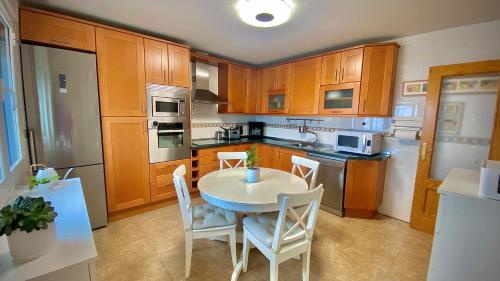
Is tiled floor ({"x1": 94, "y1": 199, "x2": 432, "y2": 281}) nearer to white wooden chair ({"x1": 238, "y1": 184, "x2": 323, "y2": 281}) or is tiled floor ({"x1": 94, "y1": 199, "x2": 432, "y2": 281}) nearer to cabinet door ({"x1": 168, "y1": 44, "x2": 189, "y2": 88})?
white wooden chair ({"x1": 238, "y1": 184, "x2": 323, "y2": 281})

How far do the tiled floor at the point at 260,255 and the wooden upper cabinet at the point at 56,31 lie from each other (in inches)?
80.5

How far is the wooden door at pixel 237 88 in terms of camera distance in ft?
12.4

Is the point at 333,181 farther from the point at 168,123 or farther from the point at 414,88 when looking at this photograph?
the point at 168,123

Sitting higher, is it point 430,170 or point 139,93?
point 139,93

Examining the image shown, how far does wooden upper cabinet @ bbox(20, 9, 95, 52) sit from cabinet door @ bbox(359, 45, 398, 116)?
3.25 meters

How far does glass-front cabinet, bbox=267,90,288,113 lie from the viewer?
12.2 feet

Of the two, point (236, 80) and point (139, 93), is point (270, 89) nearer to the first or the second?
point (236, 80)

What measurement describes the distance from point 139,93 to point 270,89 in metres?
2.24

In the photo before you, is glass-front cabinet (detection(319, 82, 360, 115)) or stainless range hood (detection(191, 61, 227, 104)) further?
stainless range hood (detection(191, 61, 227, 104))

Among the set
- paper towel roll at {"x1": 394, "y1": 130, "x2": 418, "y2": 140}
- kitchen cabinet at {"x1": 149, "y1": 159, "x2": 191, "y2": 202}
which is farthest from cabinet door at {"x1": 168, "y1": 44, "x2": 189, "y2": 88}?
paper towel roll at {"x1": 394, "y1": 130, "x2": 418, "y2": 140}

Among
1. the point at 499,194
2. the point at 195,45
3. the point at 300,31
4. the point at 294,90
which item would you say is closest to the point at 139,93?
the point at 195,45

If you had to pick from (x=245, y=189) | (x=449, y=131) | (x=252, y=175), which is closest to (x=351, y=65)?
(x=449, y=131)

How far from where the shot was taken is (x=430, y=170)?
2502 mm

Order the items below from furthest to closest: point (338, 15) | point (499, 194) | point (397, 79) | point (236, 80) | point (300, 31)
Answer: point (236, 80)
point (397, 79)
point (300, 31)
point (338, 15)
point (499, 194)
